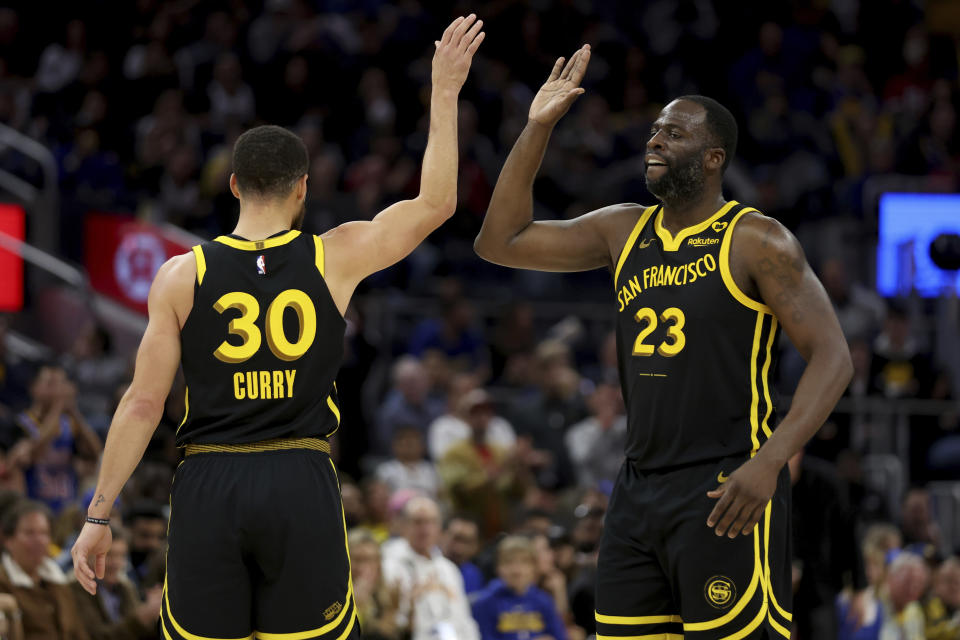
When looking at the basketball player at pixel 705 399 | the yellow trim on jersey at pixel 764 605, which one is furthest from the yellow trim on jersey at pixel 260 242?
the yellow trim on jersey at pixel 764 605

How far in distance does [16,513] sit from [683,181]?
5043 mm

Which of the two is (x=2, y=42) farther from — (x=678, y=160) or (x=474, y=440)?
(x=678, y=160)

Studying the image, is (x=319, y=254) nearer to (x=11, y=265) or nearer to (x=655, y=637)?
(x=655, y=637)

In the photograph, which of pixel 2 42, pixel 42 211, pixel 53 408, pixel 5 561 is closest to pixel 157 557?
pixel 5 561

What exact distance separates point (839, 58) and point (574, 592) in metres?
10.9

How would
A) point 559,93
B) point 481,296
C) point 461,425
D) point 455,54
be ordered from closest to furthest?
point 455,54
point 559,93
point 461,425
point 481,296

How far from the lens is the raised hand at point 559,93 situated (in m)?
5.73

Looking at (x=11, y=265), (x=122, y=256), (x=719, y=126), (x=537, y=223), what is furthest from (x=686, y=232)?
(x=122, y=256)

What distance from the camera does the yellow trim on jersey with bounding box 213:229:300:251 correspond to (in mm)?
5148

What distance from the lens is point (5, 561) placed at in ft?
28.1

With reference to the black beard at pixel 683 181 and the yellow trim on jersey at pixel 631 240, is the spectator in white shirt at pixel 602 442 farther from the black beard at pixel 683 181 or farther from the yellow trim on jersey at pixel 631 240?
the black beard at pixel 683 181

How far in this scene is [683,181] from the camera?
538 cm

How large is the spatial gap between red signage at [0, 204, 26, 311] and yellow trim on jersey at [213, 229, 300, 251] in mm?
9168

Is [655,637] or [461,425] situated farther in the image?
[461,425]
